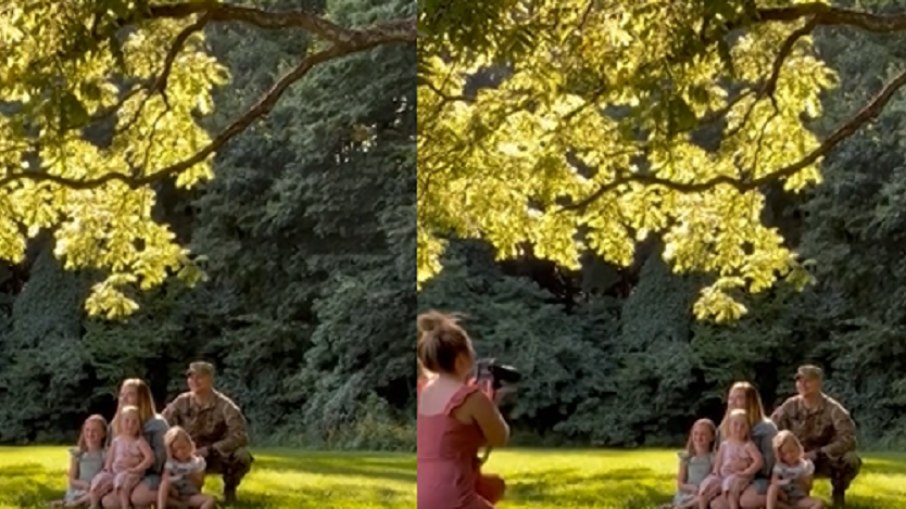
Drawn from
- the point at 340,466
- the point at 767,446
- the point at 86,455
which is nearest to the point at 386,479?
the point at 340,466

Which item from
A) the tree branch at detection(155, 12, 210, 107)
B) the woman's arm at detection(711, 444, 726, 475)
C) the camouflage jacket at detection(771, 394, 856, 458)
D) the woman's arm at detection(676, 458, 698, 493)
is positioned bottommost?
the woman's arm at detection(676, 458, 698, 493)

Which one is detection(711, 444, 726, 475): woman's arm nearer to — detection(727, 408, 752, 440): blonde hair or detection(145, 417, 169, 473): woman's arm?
detection(727, 408, 752, 440): blonde hair

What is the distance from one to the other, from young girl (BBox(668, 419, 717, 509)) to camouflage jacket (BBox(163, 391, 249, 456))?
53.3 inches

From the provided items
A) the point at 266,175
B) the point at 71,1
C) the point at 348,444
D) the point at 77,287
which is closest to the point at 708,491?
the point at 348,444

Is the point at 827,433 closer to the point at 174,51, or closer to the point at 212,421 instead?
the point at 212,421

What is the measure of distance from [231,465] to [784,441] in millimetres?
1695

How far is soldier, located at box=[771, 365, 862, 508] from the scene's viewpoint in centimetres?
467

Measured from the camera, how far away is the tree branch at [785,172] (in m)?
4.71

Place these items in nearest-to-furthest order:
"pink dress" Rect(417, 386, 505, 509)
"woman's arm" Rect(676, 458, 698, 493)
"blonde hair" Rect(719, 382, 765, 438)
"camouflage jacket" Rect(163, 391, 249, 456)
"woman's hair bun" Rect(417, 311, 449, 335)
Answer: "pink dress" Rect(417, 386, 505, 509) → "woman's hair bun" Rect(417, 311, 449, 335) → "blonde hair" Rect(719, 382, 765, 438) → "woman's arm" Rect(676, 458, 698, 493) → "camouflage jacket" Rect(163, 391, 249, 456)

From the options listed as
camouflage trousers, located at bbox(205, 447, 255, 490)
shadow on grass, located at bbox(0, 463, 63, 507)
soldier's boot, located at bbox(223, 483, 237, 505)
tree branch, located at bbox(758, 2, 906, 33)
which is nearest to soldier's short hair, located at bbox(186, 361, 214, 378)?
camouflage trousers, located at bbox(205, 447, 255, 490)

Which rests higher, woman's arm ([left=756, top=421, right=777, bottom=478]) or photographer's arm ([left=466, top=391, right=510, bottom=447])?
photographer's arm ([left=466, top=391, right=510, bottom=447])

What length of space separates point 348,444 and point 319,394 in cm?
18

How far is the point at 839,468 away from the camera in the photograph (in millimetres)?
4672

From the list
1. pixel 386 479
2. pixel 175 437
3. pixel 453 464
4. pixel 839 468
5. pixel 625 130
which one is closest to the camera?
pixel 453 464
